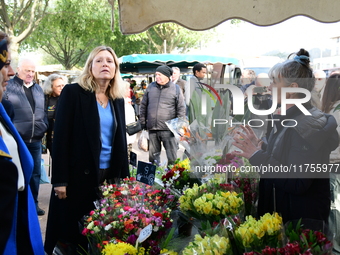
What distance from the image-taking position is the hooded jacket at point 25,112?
14.1 ft

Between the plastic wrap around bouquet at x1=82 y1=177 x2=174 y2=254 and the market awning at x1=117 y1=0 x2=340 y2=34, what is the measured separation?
1.20 metres

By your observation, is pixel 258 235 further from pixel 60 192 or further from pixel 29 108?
pixel 29 108

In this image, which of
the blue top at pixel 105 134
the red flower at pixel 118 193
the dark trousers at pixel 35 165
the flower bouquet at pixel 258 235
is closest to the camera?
the flower bouquet at pixel 258 235

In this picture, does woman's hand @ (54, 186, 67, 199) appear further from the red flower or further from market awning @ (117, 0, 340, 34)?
market awning @ (117, 0, 340, 34)

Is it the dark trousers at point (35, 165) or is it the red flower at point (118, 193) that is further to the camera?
the dark trousers at point (35, 165)

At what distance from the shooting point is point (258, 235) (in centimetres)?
146

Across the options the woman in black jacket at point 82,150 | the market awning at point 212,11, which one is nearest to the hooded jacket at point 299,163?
the market awning at point 212,11

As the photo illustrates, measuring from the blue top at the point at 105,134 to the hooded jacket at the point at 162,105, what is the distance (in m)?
2.75

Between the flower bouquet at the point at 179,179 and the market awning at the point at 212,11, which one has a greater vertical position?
the market awning at the point at 212,11

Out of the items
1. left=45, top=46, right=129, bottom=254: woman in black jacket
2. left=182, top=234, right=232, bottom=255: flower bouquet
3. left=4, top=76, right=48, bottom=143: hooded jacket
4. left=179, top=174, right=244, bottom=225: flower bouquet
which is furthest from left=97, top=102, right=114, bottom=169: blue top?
left=4, top=76, right=48, bottom=143: hooded jacket

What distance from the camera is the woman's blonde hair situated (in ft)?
9.30

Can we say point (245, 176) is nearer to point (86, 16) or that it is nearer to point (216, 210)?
point (216, 210)

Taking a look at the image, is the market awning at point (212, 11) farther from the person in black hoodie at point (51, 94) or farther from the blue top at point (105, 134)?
the person in black hoodie at point (51, 94)

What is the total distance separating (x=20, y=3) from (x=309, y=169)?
15.7 metres
